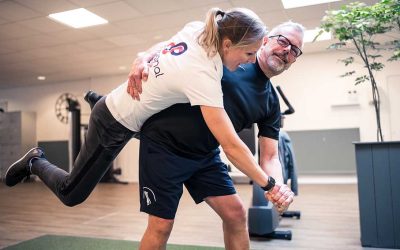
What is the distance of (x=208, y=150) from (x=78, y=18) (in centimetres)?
392

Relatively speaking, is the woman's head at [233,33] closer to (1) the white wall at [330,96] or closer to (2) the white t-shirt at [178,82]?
(2) the white t-shirt at [178,82]

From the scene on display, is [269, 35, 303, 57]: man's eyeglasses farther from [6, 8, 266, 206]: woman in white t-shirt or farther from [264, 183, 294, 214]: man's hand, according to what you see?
[264, 183, 294, 214]: man's hand

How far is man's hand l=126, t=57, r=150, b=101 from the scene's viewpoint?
1274 millimetres

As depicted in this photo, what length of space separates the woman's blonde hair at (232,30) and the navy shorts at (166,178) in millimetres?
434

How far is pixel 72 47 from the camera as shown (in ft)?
19.5

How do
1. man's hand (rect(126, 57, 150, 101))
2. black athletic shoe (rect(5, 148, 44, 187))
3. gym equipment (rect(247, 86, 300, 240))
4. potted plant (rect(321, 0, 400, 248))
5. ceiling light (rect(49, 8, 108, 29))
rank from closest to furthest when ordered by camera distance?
man's hand (rect(126, 57, 150, 101)) < black athletic shoe (rect(5, 148, 44, 187)) < potted plant (rect(321, 0, 400, 248)) < gym equipment (rect(247, 86, 300, 240)) < ceiling light (rect(49, 8, 108, 29))

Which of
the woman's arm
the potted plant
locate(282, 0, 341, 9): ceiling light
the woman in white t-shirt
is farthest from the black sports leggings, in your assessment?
locate(282, 0, 341, 9): ceiling light

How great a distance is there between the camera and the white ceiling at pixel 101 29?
4.16 m

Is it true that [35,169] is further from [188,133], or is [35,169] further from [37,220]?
[37,220]

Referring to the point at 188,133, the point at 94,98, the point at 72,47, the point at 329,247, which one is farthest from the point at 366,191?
the point at 72,47

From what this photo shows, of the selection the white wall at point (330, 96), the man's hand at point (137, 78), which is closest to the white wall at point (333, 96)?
the white wall at point (330, 96)

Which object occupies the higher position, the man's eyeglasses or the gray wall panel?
the man's eyeglasses

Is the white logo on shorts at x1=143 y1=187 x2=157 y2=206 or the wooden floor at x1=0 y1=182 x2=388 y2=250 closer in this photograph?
the white logo on shorts at x1=143 y1=187 x2=157 y2=206

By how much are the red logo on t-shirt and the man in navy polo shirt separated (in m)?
0.15
